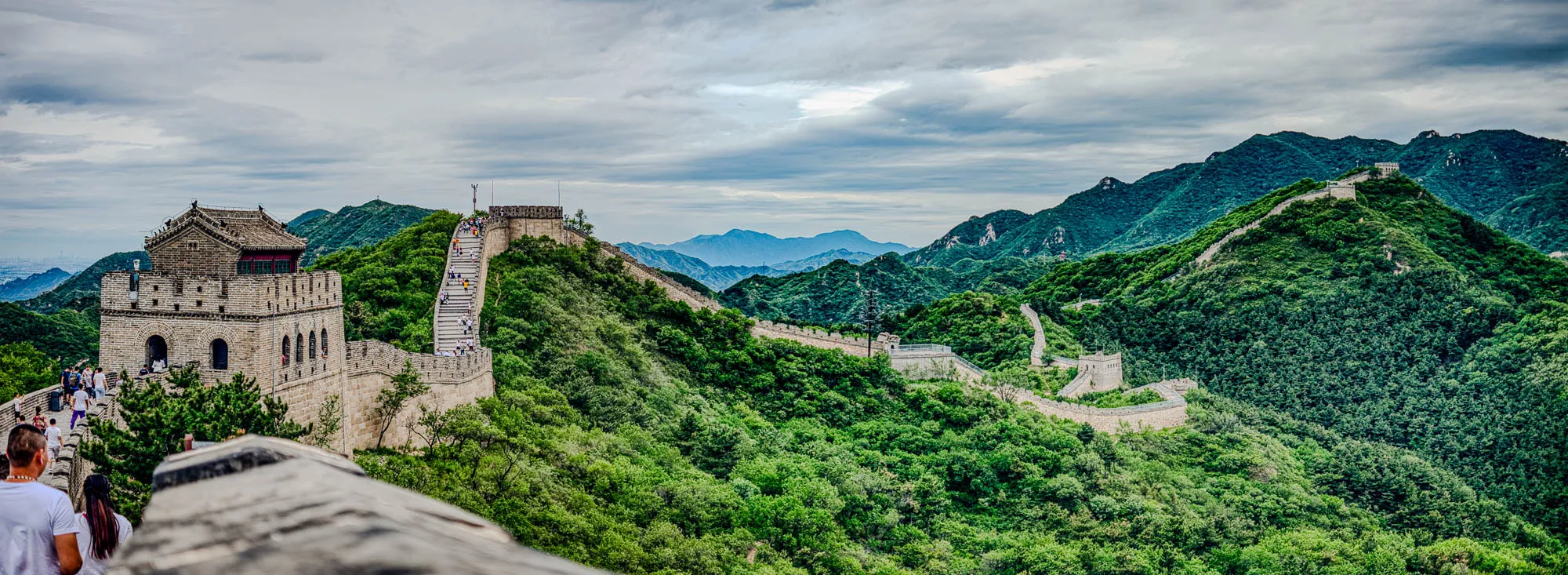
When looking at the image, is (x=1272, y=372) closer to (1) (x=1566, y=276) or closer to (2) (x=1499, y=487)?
(2) (x=1499, y=487)

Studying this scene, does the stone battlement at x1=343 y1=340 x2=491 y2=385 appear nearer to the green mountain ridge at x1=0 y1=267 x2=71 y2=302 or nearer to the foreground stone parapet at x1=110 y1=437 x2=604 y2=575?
the foreground stone parapet at x1=110 y1=437 x2=604 y2=575

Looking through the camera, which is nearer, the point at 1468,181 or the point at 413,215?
the point at 413,215

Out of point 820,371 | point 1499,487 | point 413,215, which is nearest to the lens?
point 820,371

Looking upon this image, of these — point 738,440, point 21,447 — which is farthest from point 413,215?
point 21,447

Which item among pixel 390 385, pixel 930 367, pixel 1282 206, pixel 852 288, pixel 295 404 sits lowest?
pixel 930 367

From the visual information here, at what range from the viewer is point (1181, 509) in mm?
40250

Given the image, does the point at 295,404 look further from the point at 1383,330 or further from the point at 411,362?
the point at 1383,330

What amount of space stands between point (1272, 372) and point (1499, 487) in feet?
51.0

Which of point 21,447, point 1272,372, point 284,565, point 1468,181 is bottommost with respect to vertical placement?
point 1272,372

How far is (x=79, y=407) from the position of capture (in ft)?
52.6

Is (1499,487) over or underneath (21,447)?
underneath

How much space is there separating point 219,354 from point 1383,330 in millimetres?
79391

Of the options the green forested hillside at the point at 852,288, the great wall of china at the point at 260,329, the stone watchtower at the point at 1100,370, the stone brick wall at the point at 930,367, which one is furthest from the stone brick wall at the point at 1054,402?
the green forested hillside at the point at 852,288

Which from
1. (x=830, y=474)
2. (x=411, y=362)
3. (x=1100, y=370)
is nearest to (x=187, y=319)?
(x=411, y=362)
